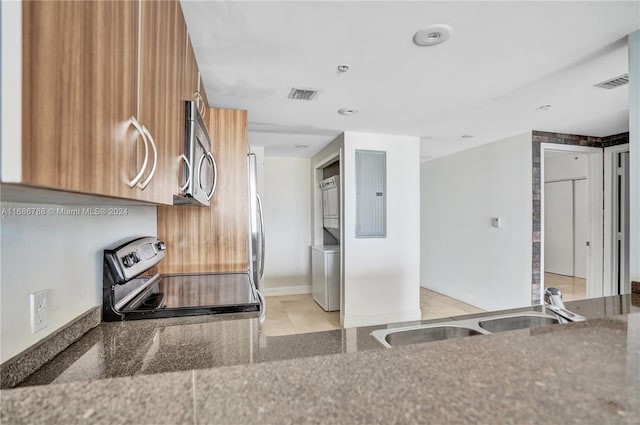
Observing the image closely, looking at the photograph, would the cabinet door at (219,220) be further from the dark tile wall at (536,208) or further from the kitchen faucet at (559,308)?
the dark tile wall at (536,208)

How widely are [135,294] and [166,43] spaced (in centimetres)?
112

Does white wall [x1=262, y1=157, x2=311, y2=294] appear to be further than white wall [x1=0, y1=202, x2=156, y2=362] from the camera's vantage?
Yes

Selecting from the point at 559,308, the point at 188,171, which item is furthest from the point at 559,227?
the point at 188,171

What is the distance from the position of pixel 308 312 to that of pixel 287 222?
64.5 inches

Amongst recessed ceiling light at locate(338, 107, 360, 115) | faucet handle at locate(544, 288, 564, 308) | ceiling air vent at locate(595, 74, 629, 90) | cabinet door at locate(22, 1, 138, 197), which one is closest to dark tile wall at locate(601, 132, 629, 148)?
ceiling air vent at locate(595, 74, 629, 90)

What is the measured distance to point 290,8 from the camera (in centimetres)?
150

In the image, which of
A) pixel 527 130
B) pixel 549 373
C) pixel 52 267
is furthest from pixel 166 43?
pixel 527 130

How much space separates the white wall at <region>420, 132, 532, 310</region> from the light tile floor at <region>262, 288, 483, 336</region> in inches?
10.9

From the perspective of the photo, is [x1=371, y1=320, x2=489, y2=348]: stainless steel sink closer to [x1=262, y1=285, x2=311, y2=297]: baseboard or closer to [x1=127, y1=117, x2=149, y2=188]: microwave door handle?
[x1=127, y1=117, x2=149, y2=188]: microwave door handle

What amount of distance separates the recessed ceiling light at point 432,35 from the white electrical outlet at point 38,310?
1.91 m

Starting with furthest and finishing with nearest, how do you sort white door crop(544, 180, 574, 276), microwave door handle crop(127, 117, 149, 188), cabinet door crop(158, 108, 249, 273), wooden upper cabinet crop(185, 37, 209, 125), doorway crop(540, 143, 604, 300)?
white door crop(544, 180, 574, 276) < doorway crop(540, 143, 604, 300) < cabinet door crop(158, 108, 249, 273) < wooden upper cabinet crop(185, 37, 209, 125) < microwave door handle crop(127, 117, 149, 188)

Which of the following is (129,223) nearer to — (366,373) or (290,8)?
(290,8)

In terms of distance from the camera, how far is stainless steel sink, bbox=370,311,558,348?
125cm

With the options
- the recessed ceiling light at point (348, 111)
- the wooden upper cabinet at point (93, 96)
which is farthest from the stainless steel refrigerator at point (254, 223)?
the wooden upper cabinet at point (93, 96)
